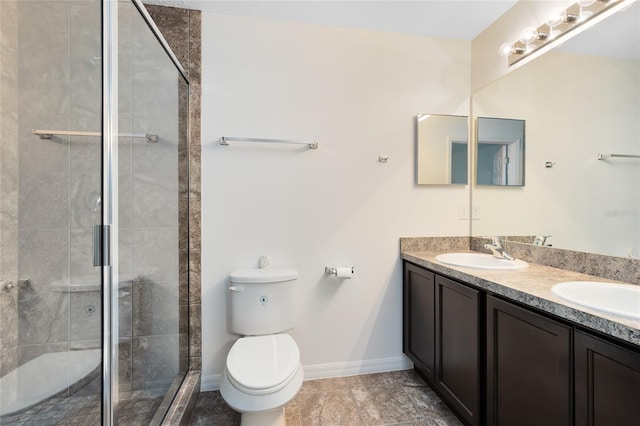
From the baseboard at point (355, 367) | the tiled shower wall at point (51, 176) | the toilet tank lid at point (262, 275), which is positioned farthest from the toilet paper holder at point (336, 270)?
the tiled shower wall at point (51, 176)

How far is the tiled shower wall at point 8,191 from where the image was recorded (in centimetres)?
125

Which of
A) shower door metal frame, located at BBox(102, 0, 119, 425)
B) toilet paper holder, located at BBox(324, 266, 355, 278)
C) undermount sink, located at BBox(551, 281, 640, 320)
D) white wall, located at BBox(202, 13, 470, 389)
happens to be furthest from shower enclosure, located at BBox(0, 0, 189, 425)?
undermount sink, located at BBox(551, 281, 640, 320)

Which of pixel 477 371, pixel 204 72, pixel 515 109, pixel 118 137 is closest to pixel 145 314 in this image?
pixel 118 137

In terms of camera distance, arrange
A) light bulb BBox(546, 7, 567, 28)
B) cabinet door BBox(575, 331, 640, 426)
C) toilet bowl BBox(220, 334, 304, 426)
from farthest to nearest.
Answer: light bulb BBox(546, 7, 567, 28) < toilet bowl BBox(220, 334, 304, 426) < cabinet door BBox(575, 331, 640, 426)

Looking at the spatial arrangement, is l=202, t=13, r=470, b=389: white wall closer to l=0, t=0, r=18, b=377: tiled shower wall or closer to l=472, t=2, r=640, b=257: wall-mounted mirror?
l=472, t=2, r=640, b=257: wall-mounted mirror

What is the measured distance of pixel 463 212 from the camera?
2123 millimetres

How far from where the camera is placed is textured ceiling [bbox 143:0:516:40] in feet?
5.64

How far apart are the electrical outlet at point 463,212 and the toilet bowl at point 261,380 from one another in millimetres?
1526

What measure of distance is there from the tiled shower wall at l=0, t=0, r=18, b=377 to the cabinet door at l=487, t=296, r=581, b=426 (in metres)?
2.17

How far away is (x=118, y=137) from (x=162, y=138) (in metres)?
0.44

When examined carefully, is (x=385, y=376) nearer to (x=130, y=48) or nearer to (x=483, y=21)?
(x=130, y=48)

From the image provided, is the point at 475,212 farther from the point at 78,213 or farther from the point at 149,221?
the point at 78,213

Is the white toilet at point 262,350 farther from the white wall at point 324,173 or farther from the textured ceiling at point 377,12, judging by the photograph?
the textured ceiling at point 377,12

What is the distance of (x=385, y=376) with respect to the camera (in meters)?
1.96
